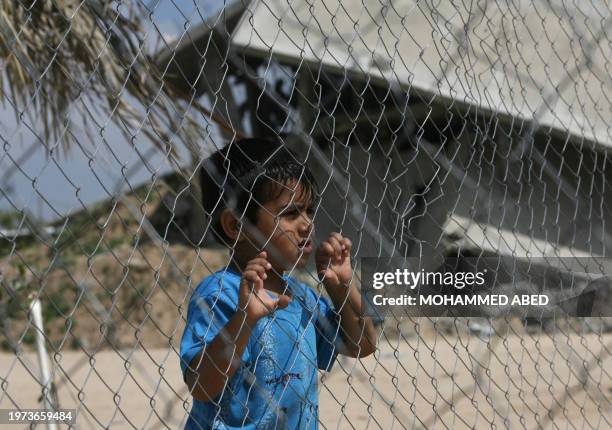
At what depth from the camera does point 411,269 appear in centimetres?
276

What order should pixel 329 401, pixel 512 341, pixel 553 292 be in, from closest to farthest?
pixel 553 292
pixel 329 401
pixel 512 341

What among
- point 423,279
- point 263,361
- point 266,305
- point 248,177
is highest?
point 248,177

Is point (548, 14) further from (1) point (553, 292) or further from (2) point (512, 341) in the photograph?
(1) point (553, 292)

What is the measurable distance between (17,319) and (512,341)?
17.3 ft

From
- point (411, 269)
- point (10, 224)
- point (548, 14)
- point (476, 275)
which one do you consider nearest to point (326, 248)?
point (411, 269)

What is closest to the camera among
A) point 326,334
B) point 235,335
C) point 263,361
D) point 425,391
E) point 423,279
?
point 235,335

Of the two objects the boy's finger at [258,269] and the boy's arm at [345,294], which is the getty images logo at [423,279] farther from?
the boy's finger at [258,269]

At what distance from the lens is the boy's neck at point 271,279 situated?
7.50 feet

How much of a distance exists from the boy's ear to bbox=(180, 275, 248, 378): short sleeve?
5.1 inches

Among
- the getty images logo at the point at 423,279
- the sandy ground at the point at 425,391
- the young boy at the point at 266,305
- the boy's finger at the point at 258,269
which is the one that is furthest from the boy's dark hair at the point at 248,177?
the sandy ground at the point at 425,391

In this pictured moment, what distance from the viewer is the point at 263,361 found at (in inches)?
88.5

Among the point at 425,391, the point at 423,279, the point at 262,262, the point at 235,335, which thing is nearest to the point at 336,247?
the point at 262,262

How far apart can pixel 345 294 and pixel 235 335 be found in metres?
0.39

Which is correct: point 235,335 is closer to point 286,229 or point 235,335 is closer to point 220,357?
point 220,357
